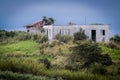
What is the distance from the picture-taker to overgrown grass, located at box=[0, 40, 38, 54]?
23.8 m

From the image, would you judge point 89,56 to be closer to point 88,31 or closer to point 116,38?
point 88,31

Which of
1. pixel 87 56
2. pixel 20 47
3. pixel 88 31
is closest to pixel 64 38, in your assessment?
pixel 88 31

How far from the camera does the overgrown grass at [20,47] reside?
2377 cm

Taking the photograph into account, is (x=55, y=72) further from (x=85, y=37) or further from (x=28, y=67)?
(x=85, y=37)

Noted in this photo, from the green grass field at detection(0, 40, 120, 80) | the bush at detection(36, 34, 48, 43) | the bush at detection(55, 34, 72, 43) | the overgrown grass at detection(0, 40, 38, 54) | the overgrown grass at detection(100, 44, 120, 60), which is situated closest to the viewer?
the green grass field at detection(0, 40, 120, 80)

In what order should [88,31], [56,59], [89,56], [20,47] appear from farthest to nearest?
1. [88,31]
2. [20,47]
3. [56,59]
4. [89,56]

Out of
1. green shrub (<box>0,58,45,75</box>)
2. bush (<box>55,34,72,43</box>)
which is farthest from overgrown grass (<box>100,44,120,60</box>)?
green shrub (<box>0,58,45,75</box>)

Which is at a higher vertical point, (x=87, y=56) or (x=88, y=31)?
(x=88, y=31)

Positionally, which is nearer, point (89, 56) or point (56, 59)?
point (89, 56)

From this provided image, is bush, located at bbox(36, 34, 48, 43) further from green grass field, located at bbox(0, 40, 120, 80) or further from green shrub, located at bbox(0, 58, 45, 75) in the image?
green shrub, located at bbox(0, 58, 45, 75)

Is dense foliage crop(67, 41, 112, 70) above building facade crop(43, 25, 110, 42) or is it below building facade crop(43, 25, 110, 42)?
below

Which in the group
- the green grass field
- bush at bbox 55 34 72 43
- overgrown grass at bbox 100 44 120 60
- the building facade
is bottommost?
overgrown grass at bbox 100 44 120 60

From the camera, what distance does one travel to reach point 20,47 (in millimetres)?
25328

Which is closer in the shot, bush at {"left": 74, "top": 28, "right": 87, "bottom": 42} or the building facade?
bush at {"left": 74, "top": 28, "right": 87, "bottom": 42}
